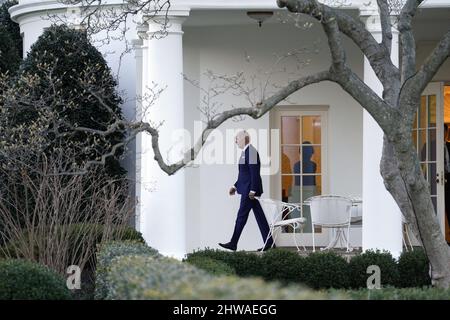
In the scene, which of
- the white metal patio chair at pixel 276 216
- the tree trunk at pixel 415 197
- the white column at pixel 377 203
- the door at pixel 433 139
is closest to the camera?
the tree trunk at pixel 415 197

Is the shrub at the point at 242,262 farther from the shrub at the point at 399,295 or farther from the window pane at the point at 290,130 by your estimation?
the shrub at the point at 399,295

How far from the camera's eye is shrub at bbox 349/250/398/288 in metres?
13.4

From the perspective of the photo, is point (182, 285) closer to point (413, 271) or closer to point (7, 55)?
point (413, 271)

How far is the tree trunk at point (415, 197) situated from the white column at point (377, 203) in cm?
393

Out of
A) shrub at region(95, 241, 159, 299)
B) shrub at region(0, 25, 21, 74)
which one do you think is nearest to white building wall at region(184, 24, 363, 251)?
shrub at region(0, 25, 21, 74)

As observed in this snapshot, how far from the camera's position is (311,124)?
59.6 feet

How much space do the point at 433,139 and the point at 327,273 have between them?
5.47 m

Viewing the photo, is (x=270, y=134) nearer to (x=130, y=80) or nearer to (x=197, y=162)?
(x=197, y=162)

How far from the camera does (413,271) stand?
44.1ft

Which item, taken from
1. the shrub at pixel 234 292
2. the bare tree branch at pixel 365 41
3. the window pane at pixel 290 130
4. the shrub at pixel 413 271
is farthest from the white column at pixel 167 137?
the shrub at pixel 234 292

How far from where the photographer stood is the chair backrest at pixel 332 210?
16.4m

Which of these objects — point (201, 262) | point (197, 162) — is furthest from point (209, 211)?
point (201, 262)
